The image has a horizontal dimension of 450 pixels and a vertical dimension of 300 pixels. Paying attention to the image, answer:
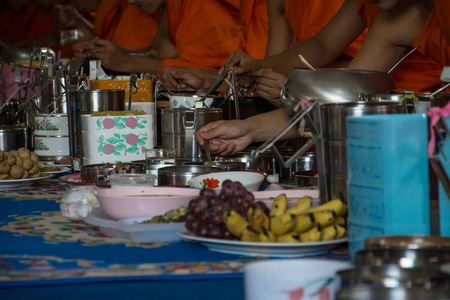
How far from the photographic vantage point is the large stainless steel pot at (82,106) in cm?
196

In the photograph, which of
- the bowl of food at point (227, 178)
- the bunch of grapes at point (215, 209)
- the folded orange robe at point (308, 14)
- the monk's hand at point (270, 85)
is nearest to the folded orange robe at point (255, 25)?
the folded orange robe at point (308, 14)

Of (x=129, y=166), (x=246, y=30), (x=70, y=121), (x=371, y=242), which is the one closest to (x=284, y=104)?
(x=129, y=166)

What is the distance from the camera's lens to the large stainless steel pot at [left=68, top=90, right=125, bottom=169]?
1.96 meters

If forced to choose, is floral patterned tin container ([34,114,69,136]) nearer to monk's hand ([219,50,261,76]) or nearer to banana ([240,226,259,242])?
monk's hand ([219,50,261,76])

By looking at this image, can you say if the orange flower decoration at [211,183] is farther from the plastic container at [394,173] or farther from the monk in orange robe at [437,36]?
the monk in orange robe at [437,36]

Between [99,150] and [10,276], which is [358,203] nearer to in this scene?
[10,276]

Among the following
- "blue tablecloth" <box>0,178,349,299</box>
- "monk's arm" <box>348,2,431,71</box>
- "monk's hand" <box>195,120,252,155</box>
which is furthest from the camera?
"monk's arm" <box>348,2,431,71</box>

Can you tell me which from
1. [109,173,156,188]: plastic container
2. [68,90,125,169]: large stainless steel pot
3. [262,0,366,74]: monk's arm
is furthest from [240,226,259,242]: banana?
[262,0,366,74]: monk's arm

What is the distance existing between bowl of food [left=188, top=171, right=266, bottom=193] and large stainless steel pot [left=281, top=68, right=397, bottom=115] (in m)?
0.16

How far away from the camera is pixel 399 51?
2.17 meters

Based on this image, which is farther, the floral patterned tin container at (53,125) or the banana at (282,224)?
the floral patterned tin container at (53,125)

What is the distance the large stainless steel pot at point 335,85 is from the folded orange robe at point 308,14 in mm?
1758

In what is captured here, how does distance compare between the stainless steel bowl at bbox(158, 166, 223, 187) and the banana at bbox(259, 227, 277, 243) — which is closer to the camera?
the banana at bbox(259, 227, 277, 243)

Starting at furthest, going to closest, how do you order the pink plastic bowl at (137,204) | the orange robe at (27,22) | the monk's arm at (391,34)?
1. the orange robe at (27,22)
2. the monk's arm at (391,34)
3. the pink plastic bowl at (137,204)
